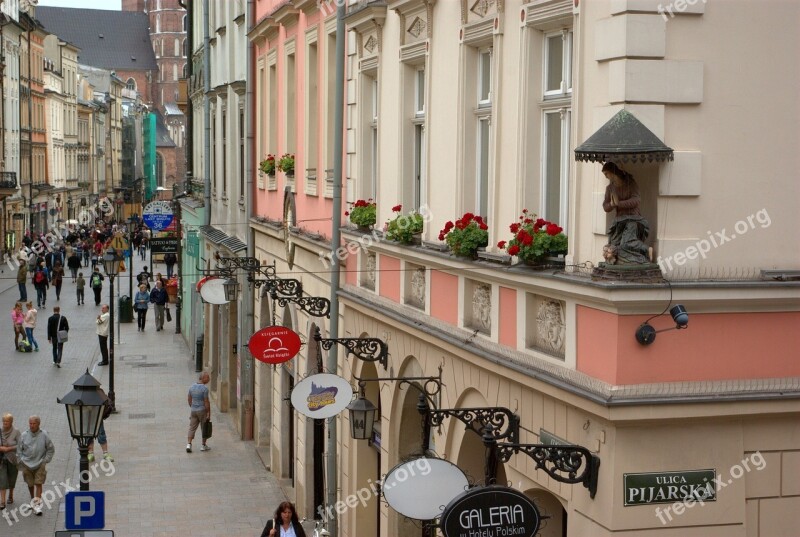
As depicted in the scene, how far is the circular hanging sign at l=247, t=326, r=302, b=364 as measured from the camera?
16.9m

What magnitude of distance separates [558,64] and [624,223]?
1.70 meters

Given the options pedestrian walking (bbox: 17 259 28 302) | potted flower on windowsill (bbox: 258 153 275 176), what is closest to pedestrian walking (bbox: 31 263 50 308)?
pedestrian walking (bbox: 17 259 28 302)

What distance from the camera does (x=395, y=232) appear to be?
12.9 metres

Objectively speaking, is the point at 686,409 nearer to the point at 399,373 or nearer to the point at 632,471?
the point at 632,471

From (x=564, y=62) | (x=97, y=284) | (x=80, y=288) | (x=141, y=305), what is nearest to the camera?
(x=564, y=62)

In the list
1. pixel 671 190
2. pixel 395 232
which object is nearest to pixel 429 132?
pixel 395 232

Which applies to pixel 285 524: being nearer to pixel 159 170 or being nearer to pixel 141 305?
pixel 141 305

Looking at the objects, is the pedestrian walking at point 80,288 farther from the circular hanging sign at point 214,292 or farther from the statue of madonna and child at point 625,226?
the statue of madonna and child at point 625,226

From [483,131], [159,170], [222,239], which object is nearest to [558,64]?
[483,131]

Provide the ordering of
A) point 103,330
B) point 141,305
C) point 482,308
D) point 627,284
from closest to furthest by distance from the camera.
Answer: point 627,284 < point 482,308 < point 103,330 < point 141,305

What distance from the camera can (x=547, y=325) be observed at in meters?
9.23

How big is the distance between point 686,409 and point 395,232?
17.2 ft

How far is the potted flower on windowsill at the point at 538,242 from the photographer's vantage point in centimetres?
891

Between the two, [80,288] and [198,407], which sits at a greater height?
[198,407]
